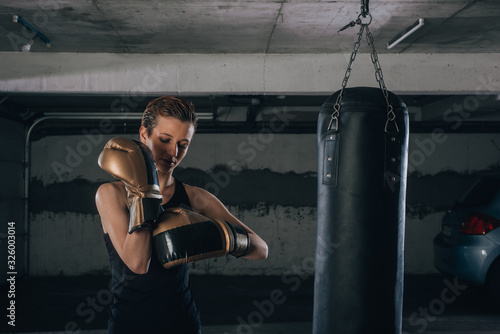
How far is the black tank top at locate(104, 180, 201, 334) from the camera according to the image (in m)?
1.84

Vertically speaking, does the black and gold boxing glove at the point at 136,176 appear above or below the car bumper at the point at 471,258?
above

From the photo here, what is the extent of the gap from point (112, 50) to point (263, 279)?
4.81 m

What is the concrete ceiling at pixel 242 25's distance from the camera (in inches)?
139

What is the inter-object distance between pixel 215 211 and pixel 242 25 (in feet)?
7.28

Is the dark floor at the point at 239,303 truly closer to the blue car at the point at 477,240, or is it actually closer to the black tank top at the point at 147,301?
the blue car at the point at 477,240

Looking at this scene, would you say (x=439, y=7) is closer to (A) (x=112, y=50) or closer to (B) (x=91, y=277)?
(A) (x=112, y=50)

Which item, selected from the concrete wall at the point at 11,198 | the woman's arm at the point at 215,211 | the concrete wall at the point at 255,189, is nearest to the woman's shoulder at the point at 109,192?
the woman's arm at the point at 215,211

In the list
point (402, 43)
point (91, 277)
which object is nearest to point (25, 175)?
point (91, 277)

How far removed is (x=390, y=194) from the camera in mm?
2531

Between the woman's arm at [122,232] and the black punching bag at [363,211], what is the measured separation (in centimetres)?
124

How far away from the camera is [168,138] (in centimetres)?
190

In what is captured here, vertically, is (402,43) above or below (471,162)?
above

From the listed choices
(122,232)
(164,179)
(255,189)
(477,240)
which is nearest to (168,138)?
(164,179)

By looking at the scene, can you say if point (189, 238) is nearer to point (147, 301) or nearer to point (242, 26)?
point (147, 301)
